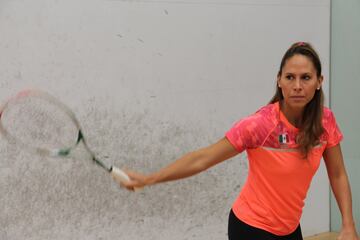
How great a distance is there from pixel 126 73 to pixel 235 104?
83 cm

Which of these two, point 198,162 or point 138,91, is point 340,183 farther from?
point 138,91

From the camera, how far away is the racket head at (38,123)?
301 cm

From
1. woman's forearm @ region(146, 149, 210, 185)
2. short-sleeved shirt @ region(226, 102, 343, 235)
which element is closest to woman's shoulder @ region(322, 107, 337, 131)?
short-sleeved shirt @ region(226, 102, 343, 235)

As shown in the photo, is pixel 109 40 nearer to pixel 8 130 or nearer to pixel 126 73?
pixel 126 73

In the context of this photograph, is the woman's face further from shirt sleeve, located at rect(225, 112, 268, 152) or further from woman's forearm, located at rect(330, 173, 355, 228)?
woman's forearm, located at rect(330, 173, 355, 228)

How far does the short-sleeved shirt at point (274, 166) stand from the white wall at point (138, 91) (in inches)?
53.5

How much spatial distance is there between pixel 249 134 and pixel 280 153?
0.45 ft

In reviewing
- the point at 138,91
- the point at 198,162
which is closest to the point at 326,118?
the point at 198,162

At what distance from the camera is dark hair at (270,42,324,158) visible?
78.6 inches

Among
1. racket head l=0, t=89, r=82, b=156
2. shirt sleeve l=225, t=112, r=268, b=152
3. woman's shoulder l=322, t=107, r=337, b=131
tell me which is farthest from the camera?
racket head l=0, t=89, r=82, b=156

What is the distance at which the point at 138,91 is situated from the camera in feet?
10.9

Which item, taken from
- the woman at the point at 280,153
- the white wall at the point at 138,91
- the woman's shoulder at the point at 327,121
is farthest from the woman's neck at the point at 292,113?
the white wall at the point at 138,91

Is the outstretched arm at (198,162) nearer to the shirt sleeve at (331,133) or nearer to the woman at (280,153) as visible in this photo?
the woman at (280,153)

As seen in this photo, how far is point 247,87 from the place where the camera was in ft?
12.3
